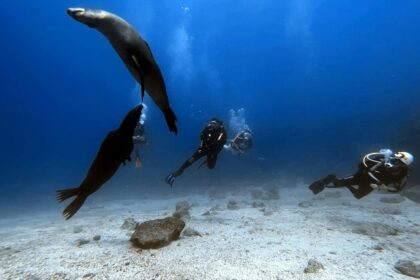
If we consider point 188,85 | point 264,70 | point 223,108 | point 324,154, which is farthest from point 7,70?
point 324,154

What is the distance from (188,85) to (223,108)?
1279 centimetres

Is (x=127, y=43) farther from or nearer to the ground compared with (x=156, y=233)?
farther from the ground

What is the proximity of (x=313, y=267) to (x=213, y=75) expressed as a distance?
86.1m

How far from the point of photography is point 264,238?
17.2ft

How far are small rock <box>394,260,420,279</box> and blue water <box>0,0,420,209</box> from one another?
23.8m

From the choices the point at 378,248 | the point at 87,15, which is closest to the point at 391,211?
the point at 378,248

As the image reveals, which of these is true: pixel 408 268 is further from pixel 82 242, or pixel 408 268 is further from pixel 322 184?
pixel 82 242

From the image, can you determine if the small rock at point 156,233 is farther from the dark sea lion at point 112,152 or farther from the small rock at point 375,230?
the small rock at point 375,230

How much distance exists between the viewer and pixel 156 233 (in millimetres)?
4633

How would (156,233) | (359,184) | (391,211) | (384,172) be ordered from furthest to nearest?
1. (391,211)
2. (359,184)
3. (384,172)
4. (156,233)

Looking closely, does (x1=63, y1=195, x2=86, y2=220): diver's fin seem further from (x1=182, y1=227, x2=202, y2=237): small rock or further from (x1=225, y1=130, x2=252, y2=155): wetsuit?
(x1=225, y1=130, x2=252, y2=155): wetsuit

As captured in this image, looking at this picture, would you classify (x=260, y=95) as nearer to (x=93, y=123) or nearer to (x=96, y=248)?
(x=93, y=123)

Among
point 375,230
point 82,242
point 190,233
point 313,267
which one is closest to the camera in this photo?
point 313,267

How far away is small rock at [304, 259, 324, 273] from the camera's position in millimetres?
3744
